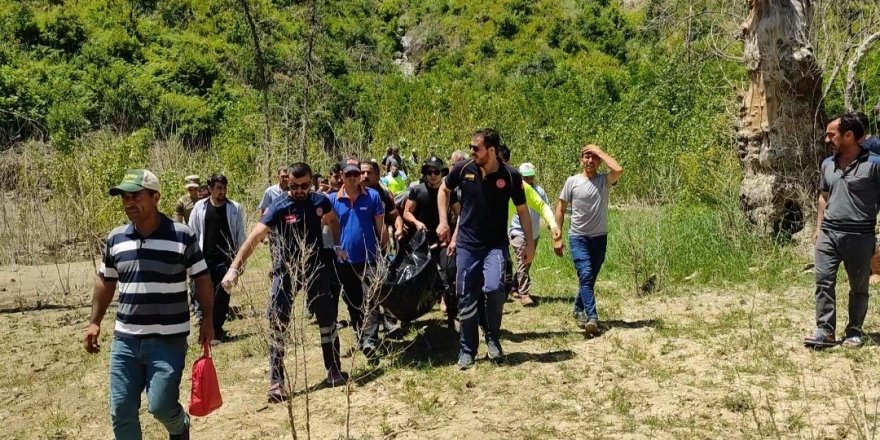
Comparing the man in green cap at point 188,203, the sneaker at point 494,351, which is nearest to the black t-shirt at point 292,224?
the sneaker at point 494,351

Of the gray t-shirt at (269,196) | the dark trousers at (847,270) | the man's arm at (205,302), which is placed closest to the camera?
the man's arm at (205,302)

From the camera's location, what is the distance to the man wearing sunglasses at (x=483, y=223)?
219 inches

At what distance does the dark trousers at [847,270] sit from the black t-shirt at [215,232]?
520 centimetres

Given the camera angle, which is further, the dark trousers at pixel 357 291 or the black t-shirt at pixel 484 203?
the dark trousers at pixel 357 291

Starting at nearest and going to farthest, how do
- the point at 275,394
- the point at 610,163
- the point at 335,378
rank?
1. the point at 275,394
2. the point at 335,378
3. the point at 610,163

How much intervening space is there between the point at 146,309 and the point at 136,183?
659mm

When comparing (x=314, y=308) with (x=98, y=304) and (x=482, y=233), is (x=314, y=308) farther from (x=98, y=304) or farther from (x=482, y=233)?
(x=98, y=304)

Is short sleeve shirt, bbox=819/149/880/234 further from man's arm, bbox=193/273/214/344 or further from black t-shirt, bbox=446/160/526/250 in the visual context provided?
man's arm, bbox=193/273/214/344

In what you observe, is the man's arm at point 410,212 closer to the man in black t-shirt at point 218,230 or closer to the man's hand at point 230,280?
the man in black t-shirt at point 218,230

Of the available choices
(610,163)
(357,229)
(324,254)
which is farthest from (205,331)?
(610,163)

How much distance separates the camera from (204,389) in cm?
398

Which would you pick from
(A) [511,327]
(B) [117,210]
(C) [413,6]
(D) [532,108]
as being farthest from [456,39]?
(A) [511,327]

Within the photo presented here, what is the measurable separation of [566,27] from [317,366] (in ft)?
119

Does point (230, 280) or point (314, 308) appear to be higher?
point (230, 280)
